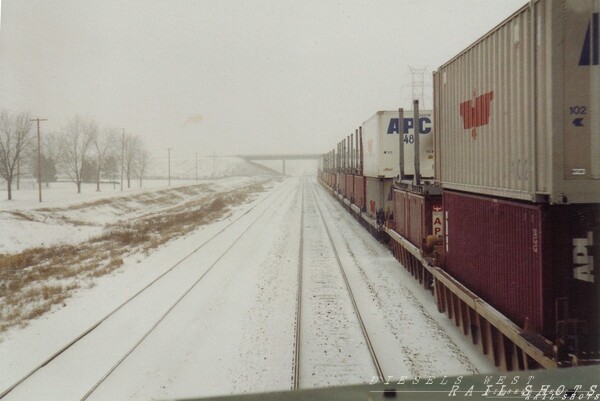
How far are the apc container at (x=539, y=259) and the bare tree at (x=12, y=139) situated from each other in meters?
29.9

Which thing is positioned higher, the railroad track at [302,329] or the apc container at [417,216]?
the apc container at [417,216]

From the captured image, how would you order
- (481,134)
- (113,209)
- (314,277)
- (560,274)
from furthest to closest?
1. (113,209)
2. (314,277)
3. (481,134)
4. (560,274)

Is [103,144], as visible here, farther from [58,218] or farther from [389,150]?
[389,150]

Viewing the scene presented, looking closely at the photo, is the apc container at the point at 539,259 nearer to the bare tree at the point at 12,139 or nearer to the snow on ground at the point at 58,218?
the snow on ground at the point at 58,218

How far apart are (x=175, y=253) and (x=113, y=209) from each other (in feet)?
70.7

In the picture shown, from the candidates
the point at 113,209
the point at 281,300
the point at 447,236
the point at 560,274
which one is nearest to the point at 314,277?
the point at 281,300

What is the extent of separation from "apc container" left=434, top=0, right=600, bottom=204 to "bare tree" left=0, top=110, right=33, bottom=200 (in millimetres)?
29597

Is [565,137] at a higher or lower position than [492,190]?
higher

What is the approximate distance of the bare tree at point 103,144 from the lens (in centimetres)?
4588

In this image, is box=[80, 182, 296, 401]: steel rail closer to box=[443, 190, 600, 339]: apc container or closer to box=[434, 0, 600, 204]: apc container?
box=[443, 190, 600, 339]: apc container

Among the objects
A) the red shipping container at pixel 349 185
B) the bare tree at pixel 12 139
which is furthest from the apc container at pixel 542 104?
the bare tree at pixel 12 139

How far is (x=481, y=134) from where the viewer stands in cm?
701

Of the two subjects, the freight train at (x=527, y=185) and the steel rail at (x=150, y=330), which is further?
the steel rail at (x=150, y=330)

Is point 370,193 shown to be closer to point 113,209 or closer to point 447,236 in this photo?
point 447,236
